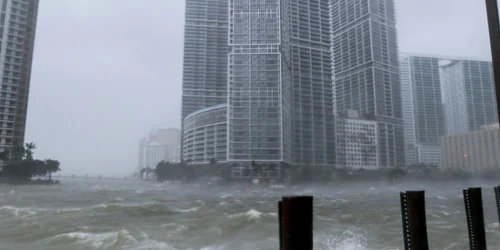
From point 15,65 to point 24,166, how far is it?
9.81m

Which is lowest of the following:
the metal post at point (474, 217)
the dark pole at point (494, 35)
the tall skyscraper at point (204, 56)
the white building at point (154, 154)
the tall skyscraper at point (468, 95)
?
the metal post at point (474, 217)

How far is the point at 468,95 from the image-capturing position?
25781mm

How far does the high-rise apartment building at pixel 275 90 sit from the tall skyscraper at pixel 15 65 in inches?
729

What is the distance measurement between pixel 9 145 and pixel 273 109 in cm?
2659

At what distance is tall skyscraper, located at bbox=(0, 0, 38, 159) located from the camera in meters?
31.5


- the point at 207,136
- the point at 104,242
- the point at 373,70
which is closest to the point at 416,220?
the point at 104,242

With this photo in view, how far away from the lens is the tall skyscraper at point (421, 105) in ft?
111

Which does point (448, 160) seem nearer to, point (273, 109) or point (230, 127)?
point (273, 109)

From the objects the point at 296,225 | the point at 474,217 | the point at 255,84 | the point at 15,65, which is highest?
the point at 15,65

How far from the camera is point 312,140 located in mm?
38812

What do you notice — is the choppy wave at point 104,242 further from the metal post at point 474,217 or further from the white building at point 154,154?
the white building at point 154,154

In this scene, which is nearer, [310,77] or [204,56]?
[310,77]

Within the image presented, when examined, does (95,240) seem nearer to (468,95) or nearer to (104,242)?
(104,242)

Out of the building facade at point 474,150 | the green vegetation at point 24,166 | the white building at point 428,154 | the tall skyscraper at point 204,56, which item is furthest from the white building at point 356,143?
the green vegetation at point 24,166
